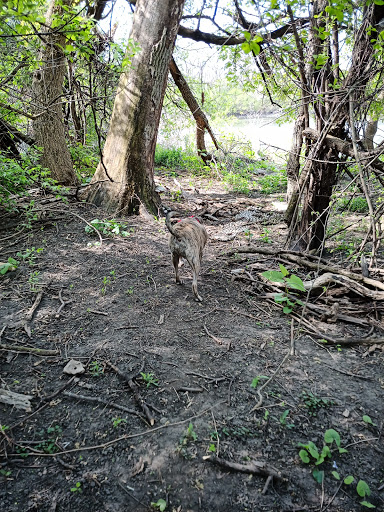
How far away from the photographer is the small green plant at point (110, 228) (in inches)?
201

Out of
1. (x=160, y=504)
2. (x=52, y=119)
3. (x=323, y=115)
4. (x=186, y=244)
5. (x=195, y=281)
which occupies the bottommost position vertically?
(x=160, y=504)

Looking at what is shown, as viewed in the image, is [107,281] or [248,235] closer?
[107,281]

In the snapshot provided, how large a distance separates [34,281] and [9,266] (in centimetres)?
41

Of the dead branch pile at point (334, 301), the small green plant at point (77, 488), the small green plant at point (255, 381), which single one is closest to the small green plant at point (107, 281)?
the dead branch pile at point (334, 301)

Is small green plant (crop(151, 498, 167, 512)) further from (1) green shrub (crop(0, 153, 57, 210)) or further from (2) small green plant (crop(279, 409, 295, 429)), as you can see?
(1) green shrub (crop(0, 153, 57, 210))

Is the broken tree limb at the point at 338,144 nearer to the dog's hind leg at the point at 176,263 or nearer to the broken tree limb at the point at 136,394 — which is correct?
the dog's hind leg at the point at 176,263

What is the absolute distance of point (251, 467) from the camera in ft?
6.07

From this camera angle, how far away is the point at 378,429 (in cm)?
211

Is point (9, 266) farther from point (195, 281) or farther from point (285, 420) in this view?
point (285, 420)

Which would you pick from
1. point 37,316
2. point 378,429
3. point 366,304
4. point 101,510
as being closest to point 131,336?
point 37,316

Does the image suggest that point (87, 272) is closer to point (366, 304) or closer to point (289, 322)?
point (289, 322)

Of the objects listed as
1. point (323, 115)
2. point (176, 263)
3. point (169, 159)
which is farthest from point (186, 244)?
point (169, 159)

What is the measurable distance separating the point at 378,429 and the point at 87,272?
3351 millimetres

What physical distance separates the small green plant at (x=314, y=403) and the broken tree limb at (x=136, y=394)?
1085 mm
